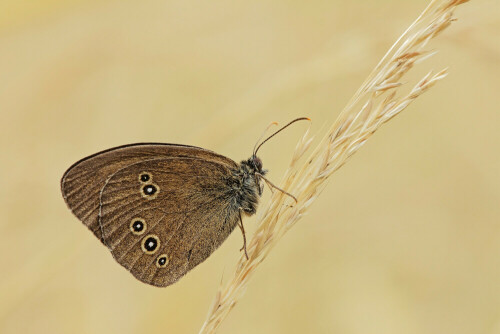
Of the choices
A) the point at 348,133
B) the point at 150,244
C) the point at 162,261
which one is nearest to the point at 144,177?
the point at 150,244

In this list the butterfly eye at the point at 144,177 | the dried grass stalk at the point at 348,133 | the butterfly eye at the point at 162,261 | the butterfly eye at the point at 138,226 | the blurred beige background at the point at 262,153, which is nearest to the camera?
the dried grass stalk at the point at 348,133

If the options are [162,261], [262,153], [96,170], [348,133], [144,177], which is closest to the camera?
[348,133]

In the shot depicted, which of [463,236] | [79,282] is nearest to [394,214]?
[463,236]

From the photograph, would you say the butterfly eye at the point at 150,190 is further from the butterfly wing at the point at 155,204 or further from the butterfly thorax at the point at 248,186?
the butterfly thorax at the point at 248,186

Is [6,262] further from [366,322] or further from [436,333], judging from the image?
[436,333]

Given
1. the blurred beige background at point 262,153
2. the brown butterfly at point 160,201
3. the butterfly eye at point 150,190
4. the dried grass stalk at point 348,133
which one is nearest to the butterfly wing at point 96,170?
the brown butterfly at point 160,201

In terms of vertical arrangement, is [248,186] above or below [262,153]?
above

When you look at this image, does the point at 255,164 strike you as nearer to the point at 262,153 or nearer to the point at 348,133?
the point at 348,133

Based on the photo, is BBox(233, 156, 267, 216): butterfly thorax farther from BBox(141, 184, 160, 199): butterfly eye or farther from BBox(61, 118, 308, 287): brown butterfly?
BBox(141, 184, 160, 199): butterfly eye
